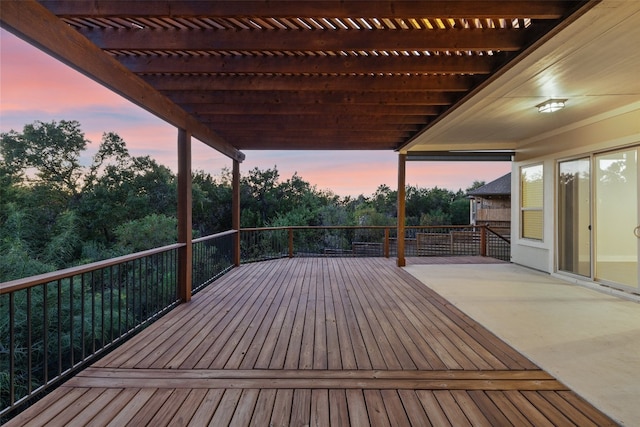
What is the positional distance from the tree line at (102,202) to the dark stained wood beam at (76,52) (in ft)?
22.5

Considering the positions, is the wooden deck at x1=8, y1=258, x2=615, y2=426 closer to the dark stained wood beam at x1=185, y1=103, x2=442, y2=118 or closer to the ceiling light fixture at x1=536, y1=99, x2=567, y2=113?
the dark stained wood beam at x1=185, y1=103, x2=442, y2=118

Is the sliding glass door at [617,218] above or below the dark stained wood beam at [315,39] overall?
below

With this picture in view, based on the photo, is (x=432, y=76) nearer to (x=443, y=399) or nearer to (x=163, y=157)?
(x=443, y=399)

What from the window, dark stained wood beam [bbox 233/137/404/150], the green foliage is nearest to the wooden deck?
dark stained wood beam [bbox 233/137/404/150]

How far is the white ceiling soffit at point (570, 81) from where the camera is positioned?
2.21m

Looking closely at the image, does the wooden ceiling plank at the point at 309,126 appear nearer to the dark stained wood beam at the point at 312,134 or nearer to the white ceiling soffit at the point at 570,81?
the dark stained wood beam at the point at 312,134

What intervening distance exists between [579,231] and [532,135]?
6.87 ft

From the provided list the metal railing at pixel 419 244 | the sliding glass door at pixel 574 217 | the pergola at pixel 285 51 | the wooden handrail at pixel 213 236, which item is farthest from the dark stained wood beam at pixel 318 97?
the metal railing at pixel 419 244

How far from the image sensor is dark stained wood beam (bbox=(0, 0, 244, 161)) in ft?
5.95

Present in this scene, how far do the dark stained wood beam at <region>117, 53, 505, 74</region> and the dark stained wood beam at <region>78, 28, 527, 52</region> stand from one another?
375mm

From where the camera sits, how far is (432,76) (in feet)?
11.0

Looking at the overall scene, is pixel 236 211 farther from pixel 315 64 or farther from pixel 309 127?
pixel 315 64

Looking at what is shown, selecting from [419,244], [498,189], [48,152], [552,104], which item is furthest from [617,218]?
[48,152]

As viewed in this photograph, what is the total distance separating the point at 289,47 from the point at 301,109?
156 centimetres
